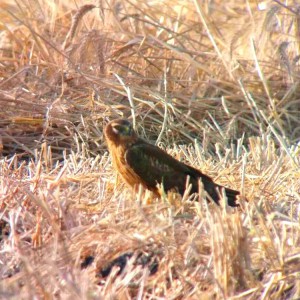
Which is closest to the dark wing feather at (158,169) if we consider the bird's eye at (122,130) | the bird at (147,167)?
the bird at (147,167)

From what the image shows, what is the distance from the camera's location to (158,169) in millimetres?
5105

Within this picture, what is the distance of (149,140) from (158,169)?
5.03ft

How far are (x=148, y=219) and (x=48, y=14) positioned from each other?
4.07m

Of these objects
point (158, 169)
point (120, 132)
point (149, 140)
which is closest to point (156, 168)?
point (158, 169)

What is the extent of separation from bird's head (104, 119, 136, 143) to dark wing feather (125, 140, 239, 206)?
93 millimetres

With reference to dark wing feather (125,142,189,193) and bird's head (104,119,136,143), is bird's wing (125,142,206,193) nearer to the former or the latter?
dark wing feather (125,142,189,193)

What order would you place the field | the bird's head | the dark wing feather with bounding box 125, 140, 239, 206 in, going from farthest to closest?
the bird's head → the dark wing feather with bounding box 125, 140, 239, 206 → the field

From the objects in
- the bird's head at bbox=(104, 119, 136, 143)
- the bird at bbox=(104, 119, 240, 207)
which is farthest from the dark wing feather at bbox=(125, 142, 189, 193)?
the bird's head at bbox=(104, 119, 136, 143)

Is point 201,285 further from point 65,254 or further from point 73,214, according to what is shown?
point 73,214

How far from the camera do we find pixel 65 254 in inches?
137

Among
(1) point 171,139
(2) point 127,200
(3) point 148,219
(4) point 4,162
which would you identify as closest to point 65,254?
(3) point 148,219

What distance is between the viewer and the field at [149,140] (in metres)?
3.57

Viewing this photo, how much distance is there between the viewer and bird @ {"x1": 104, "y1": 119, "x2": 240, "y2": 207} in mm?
5035

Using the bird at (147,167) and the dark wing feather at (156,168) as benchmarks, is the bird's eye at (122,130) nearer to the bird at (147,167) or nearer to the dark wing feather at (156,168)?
the bird at (147,167)
